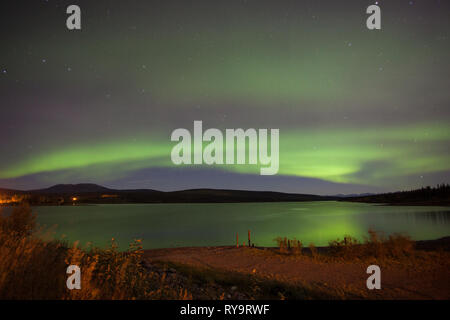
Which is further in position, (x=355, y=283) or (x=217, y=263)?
(x=217, y=263)

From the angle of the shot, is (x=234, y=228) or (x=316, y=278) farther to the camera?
(x=234, y=228)

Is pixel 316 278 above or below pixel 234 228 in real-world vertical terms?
above

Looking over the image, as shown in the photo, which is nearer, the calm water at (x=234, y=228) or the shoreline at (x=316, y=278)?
the shoreline at (x=316, y=278)

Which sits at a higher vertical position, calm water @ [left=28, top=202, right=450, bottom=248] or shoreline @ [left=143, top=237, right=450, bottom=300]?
shoreline @ [left=143, top=237, right=450, bottom=300]

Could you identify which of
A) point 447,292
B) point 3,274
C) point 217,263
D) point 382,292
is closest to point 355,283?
point 382,292

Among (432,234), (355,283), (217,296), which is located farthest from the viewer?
(432,234)

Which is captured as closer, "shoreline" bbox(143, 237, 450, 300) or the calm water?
"shoreline" bbox(143, 237, 450, 300)

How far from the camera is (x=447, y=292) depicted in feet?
35.0

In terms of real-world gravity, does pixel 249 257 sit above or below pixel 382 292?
below

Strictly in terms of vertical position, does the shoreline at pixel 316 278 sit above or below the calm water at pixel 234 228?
above

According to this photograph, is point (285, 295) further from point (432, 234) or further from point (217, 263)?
point (432, 234)
